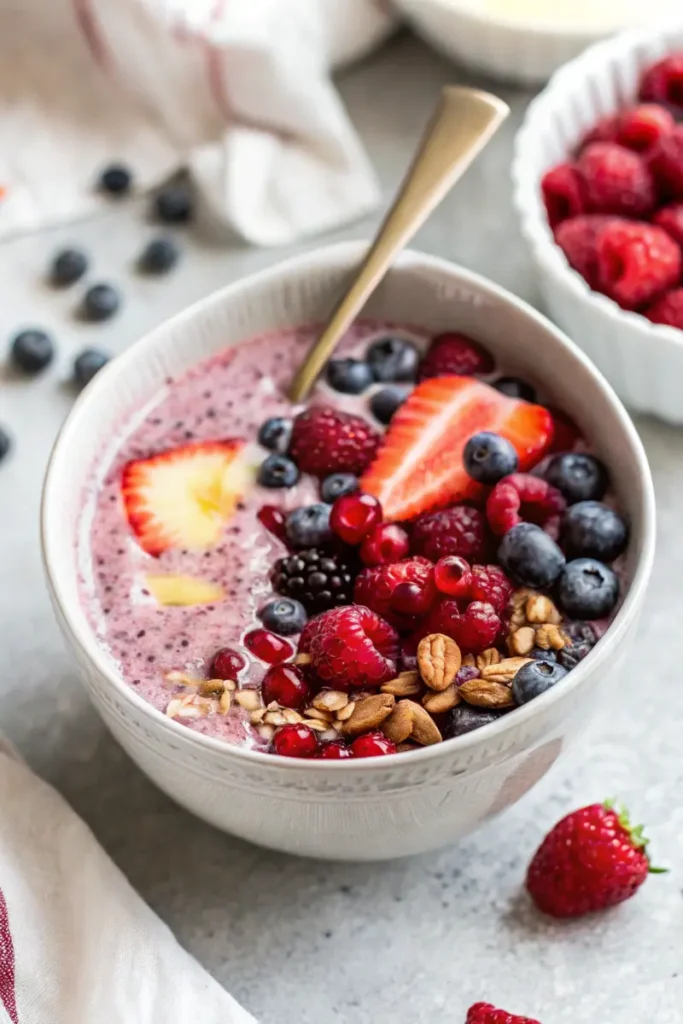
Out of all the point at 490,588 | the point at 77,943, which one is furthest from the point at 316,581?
the point at 77,943

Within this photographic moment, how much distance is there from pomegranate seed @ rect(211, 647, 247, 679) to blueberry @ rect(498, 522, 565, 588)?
24 centimetres

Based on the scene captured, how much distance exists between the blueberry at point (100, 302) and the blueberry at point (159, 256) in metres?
0.06

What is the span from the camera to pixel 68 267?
1.75m

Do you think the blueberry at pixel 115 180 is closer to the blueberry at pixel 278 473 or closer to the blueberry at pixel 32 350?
the blueberry at pixel 32 350

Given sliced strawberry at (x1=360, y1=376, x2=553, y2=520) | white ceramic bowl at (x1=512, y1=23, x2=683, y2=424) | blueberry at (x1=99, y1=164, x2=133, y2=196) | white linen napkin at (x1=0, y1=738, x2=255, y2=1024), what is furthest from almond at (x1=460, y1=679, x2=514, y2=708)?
blueberry at (x1=99, y1=164, x2=133, y2=196)

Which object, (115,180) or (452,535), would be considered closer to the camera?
(452,535)

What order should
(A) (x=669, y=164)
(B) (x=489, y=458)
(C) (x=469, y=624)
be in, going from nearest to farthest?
(C) (x=469, y=624) < (B) (x=489, y=458) < (A) (x=669, y=164)

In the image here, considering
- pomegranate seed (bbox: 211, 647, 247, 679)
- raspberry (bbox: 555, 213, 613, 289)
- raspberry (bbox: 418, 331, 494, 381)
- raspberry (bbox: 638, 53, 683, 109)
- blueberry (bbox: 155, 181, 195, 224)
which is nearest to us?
pomegranate seed (bbox: 211, 647, 247, 679)

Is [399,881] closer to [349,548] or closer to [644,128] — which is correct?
[349,548]

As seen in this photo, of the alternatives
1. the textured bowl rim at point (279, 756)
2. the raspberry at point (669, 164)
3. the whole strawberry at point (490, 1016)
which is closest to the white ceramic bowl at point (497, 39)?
the raspberry at point (669, 164)

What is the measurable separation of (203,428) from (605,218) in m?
0.58

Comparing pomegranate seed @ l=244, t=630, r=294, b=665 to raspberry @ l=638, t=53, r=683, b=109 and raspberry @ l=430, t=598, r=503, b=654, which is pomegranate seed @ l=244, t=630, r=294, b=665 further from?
raspberry @ l=638, t=53, r=683, b=109

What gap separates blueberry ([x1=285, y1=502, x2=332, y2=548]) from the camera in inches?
47.0

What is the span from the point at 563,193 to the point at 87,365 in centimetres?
61
